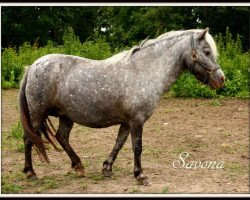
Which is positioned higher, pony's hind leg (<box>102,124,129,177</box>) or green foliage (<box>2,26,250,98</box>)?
pony's hind leg (<box>102,124,129,177</box>)

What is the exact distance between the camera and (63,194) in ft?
16.0

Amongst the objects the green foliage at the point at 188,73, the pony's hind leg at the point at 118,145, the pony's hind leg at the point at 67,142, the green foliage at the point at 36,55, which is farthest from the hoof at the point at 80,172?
the green foliage at the point at 36,55

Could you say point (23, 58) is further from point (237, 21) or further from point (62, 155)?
point (237, 21)

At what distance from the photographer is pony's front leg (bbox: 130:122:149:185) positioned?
5.13 metres

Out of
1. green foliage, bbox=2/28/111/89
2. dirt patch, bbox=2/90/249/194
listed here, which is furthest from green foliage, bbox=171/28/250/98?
green foliage, bbox=2/28/111/89

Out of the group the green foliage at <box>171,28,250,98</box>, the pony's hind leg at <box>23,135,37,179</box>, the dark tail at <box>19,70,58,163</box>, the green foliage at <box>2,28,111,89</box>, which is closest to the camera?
the dark tail at <box>19,70,58,163</box>

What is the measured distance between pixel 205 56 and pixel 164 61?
0.48 metres

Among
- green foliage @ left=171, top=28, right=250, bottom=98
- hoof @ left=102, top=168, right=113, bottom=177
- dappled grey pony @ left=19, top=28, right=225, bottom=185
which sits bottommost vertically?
green foliage @ left=171, top=28, right=250, bottom=98

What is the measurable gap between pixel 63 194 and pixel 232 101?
6754mm

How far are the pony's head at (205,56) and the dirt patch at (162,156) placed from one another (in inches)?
51.6

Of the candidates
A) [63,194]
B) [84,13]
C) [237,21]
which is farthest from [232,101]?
[84,13]

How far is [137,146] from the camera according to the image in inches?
205

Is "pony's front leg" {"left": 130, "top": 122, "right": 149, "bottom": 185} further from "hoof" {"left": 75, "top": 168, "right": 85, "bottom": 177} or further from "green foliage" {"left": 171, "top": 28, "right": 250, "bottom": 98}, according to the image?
"green foliage" {"left": 171, "top": 28, "right": 250, "bottom": 98}

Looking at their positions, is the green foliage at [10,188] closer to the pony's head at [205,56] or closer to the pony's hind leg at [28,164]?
the pony's hind leg at [28,164]
